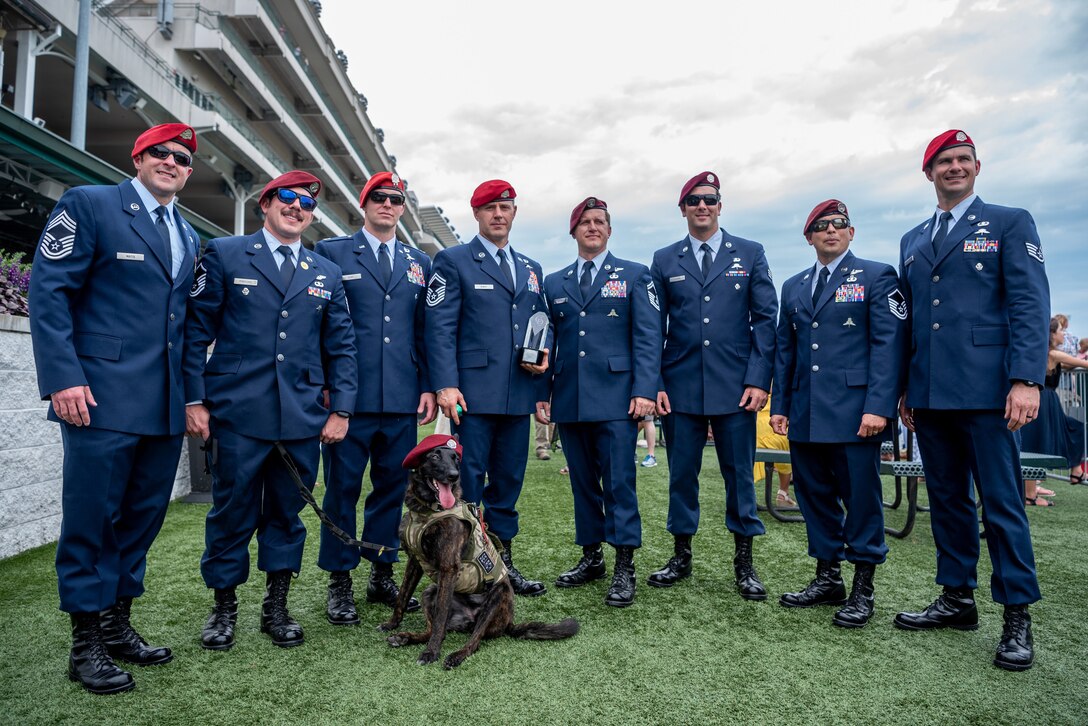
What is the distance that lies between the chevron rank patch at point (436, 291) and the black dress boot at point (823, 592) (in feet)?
9.00

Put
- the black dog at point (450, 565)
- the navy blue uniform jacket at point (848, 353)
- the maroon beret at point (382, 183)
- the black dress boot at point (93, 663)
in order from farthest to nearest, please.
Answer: the maroon beret at point (382, 183) → the navy blue uniform jacket at point (848, 353) → the black dog at point (450, 565) → the black dress boot at point (93, 663)

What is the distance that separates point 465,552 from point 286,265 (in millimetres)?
1741

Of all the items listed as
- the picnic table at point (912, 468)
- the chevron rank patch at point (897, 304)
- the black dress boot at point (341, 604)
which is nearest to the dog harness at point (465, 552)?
the black dress boot at point (341, 604)

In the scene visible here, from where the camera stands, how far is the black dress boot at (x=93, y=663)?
257cm

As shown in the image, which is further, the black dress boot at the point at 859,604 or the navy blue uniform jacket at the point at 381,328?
the navy blue uniform jacket at the point at 381,328

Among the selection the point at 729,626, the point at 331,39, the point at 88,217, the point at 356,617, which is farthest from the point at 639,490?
the point at 331,39

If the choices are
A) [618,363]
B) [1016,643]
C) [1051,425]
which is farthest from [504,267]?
[1051,425]

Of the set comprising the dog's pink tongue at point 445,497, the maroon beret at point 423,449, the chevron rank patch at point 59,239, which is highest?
the chevron rank patch at point 59,239

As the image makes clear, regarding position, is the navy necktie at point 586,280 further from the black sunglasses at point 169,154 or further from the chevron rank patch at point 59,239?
the chevron rank patch at point 59,239

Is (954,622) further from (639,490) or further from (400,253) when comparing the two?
(639,490)

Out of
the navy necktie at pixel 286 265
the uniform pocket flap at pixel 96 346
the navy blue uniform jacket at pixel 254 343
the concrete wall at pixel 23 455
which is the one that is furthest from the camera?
the concrete wall at pixel 23 455

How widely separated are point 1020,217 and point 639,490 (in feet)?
17.6

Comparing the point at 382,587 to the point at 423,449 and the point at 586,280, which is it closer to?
the point at 423,449

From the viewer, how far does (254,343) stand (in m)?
3.15
